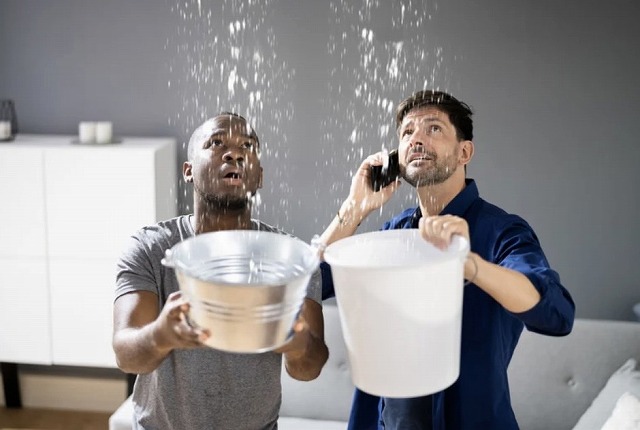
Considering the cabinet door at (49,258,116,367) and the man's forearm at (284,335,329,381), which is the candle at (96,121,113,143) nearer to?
the cabinet door at (49,258,116,367)

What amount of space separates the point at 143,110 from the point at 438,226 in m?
2.73

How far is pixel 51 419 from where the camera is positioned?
177 inches

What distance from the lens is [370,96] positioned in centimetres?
412

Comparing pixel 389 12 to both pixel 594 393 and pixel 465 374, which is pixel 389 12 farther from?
pixel 465 374

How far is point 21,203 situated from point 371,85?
1.50 meters

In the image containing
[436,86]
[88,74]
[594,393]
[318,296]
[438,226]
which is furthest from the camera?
[88,74]

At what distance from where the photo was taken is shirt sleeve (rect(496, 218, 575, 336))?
1.99 metres

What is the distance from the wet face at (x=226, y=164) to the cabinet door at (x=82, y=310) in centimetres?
214

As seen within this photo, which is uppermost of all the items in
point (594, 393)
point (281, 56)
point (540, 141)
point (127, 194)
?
point (281, 56)

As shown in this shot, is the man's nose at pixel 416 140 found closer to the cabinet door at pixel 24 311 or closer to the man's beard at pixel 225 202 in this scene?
the man's beard at pixel 225 202

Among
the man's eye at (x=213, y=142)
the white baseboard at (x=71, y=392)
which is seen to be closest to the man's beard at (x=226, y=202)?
the man's eye at (x=213, y=142)

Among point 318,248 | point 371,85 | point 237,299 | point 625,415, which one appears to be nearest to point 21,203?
point 371,85

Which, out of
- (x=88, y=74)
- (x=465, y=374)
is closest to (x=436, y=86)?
(x=88, y=74)

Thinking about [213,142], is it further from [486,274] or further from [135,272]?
[486,274]
